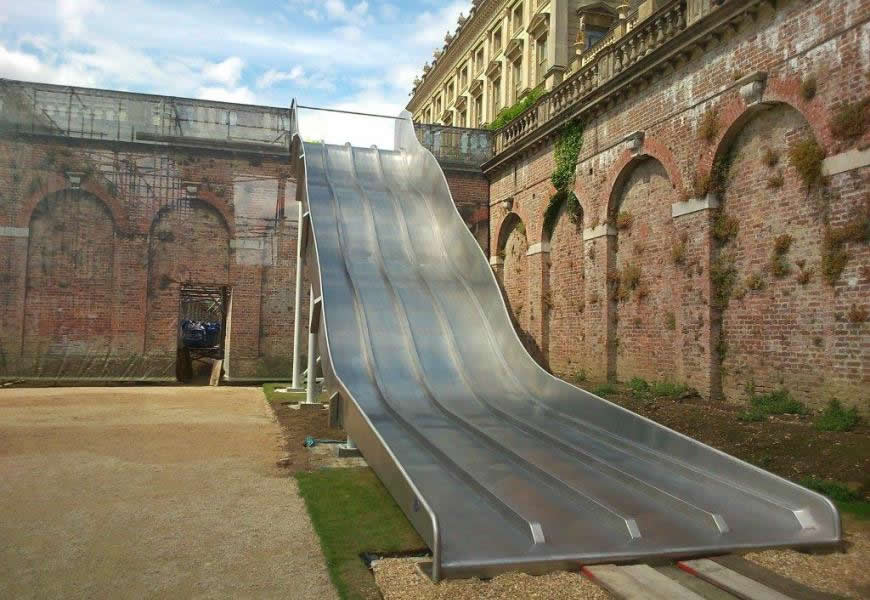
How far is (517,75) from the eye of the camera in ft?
101

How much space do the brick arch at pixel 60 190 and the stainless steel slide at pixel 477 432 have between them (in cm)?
563

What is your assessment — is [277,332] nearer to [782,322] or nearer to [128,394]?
[128,394]

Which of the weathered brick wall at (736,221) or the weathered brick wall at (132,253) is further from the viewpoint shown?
the weathered brick wall at (132,253)

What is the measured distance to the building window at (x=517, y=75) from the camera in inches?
1184

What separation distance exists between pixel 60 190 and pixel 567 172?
10.6 metres

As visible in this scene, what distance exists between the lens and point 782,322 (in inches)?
297

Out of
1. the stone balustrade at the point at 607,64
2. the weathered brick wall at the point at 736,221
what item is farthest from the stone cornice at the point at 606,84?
the weathered brick wall at the point at 736,221

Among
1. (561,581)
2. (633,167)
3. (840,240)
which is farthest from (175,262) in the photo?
(561,581)

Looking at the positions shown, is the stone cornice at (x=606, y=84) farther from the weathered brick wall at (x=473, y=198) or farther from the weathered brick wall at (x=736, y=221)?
the weathered brick wall at (x=473, y=198)

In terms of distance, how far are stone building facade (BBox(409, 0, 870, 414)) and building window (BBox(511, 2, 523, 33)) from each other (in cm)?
1861

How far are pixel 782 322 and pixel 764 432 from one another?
1705 millimetres

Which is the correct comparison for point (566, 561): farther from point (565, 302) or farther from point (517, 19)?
point (517, 19)


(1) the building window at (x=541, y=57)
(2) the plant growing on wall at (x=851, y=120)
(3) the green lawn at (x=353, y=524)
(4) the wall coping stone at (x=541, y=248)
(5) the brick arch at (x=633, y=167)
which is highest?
(1) the building window at (x=541, y=57)

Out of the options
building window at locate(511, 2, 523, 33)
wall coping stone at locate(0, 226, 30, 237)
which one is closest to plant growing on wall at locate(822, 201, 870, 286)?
wall coping stone at locate(0, 226, 30, 237)
